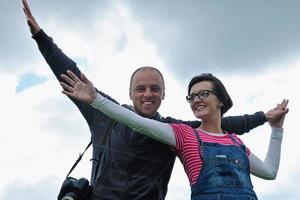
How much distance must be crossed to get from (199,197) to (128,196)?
2.33 ft

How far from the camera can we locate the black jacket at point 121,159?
4.56 meters

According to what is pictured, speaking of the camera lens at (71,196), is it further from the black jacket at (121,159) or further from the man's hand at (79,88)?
the man's hand at (79,88)

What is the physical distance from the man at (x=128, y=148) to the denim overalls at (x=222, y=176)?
43 centimetres

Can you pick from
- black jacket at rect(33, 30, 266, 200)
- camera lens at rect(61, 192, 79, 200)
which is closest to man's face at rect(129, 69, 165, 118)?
black jacket at rect(33, 30, 266, 200)

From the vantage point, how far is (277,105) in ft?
20.3

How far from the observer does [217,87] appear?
5141 mm

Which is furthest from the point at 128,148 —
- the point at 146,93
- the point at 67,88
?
the point at 67,88

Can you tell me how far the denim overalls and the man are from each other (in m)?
0.43

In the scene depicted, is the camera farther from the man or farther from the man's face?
the man's face

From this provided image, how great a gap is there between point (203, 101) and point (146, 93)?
0.65m

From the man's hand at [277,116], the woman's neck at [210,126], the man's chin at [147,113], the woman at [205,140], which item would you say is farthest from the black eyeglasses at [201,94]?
the man's hand at [277,116]

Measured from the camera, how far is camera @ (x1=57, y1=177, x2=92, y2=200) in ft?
14.5

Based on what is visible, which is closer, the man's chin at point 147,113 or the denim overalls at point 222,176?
the denim overalls at point 222,176

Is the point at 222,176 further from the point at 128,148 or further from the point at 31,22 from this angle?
the point at 31,22
